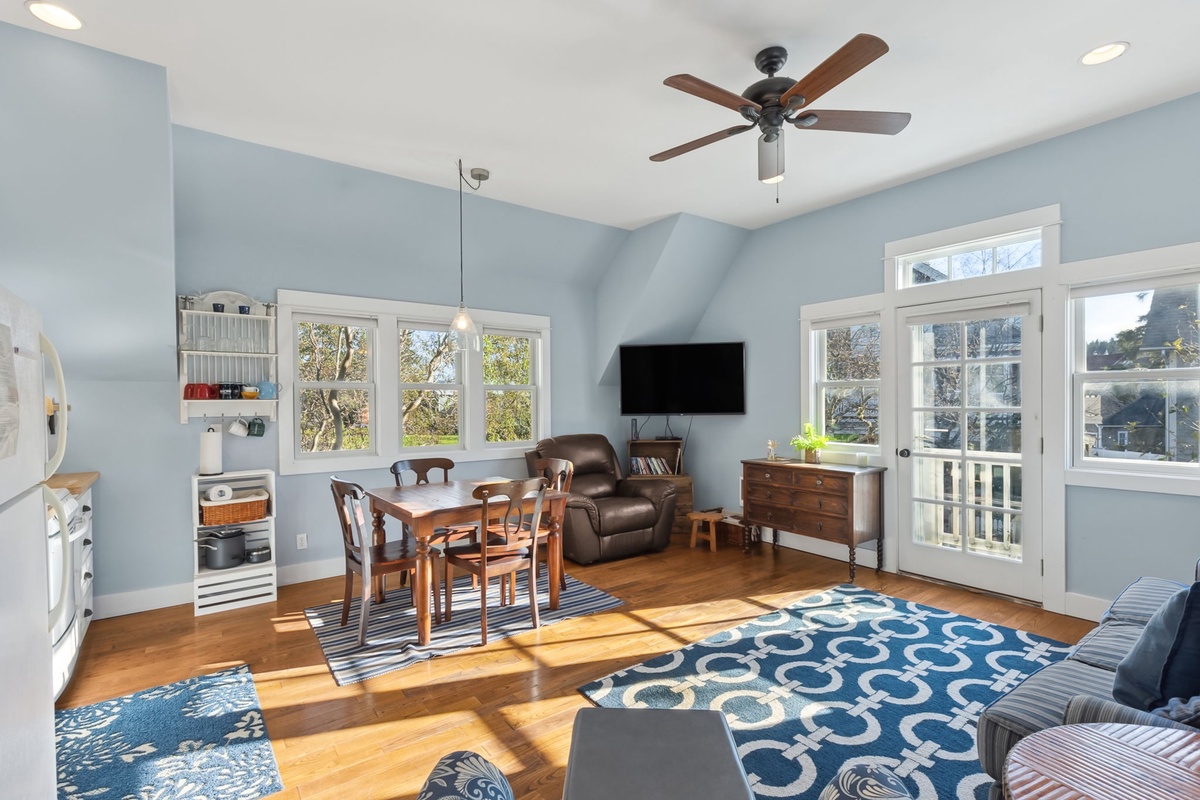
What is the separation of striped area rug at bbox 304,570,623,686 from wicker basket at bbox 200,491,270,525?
75 cm

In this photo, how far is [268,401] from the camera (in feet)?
13.4

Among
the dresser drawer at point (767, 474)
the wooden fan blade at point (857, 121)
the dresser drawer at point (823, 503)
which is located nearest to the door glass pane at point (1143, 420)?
the dresser drawer at point (823, 503)

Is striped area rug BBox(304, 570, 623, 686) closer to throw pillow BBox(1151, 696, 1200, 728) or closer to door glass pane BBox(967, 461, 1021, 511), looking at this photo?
door glass pane BBox(967, 461, 1021, 511)

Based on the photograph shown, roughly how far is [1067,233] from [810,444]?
2.18 m

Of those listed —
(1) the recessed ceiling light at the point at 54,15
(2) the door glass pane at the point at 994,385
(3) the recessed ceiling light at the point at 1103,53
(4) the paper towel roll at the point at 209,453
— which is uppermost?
(1) the recessed ceiling light at the point at 54,15

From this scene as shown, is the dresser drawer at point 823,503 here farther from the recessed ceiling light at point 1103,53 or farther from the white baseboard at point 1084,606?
the recessed ceiling light at point 1103,53

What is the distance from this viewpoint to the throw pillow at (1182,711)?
132 cm

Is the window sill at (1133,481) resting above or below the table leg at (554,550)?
above

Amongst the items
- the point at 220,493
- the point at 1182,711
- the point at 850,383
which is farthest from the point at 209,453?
the point at 850,383

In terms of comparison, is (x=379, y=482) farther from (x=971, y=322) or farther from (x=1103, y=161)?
(x=1103, y=161)

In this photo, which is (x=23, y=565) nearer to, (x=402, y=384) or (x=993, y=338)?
(x=402, y=384)

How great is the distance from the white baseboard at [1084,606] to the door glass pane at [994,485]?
0.59 m

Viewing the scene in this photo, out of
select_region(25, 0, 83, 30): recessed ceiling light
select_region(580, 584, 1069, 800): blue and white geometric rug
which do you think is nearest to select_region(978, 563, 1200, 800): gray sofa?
select_region(580, 584, 1069, 800): blue and white geometric rug

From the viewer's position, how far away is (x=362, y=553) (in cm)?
312
